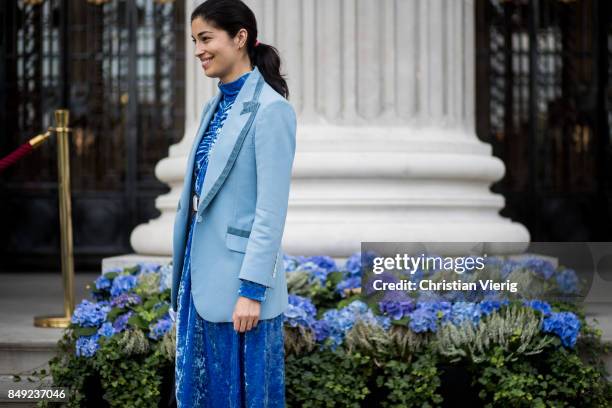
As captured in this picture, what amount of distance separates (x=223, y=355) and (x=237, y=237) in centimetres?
37

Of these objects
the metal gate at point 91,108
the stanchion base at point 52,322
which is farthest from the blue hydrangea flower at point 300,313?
the metal gate at point 91,108

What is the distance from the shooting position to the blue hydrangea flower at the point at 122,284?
525 cm

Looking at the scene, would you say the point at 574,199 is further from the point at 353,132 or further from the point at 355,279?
the point at 355,279

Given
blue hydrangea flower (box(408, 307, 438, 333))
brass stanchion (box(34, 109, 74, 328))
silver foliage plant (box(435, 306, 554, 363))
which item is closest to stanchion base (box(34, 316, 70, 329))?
brass stanchion (box(34, 109, 74, 328))

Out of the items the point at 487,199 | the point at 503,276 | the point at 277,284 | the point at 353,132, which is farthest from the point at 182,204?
the point at 487,199

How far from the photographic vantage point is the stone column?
5949 millimetres

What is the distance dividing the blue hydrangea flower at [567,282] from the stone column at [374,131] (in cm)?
65

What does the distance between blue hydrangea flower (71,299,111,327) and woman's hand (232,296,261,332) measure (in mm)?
2143

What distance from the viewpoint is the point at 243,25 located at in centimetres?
303

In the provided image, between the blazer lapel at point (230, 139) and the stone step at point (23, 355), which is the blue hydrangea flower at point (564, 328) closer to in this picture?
the blazer lapel at point (230, 139)

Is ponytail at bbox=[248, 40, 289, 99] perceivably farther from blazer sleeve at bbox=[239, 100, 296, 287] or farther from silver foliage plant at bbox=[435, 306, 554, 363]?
silver foliage plant at bbox=[435, 306, 554, 363]

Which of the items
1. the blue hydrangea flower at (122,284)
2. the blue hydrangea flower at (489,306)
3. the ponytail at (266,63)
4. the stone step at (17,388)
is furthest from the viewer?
the blue hydrangea flower at (122,284)

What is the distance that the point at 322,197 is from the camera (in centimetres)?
596

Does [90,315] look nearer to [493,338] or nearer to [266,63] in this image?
[493,338]
